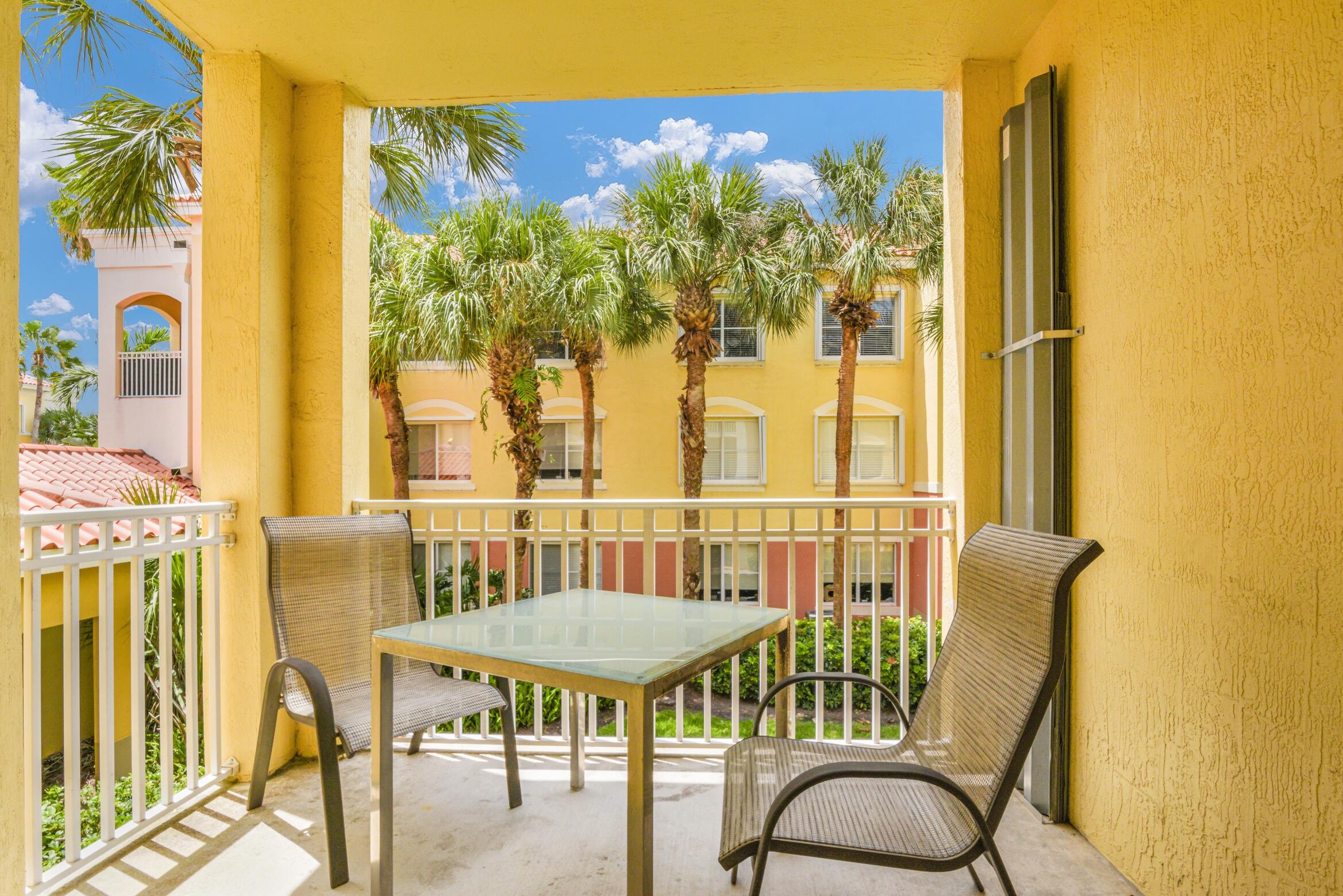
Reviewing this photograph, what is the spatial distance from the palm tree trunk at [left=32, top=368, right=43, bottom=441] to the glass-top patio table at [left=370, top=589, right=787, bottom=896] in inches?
1304

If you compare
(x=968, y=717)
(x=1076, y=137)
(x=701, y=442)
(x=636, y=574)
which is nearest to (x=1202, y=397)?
(x=968, y=717)

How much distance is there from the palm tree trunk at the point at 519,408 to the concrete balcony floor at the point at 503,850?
259 inches

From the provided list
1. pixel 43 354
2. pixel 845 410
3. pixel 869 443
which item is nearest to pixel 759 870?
pixel 845 410

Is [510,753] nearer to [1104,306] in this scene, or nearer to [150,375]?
[1104,306]

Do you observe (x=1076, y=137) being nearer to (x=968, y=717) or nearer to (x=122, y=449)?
(x=968, y=717)

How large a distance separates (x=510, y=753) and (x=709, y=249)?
28.9ft

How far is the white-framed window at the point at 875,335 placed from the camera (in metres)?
13.3

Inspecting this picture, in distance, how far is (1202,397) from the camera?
1812mm

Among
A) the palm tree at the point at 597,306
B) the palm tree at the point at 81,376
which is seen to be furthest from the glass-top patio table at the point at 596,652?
the palm tree at the point at 81,376

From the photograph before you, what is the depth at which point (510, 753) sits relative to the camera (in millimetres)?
2617

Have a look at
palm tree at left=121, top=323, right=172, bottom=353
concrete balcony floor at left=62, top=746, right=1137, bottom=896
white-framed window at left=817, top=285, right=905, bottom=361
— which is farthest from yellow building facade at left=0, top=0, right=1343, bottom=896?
palm tree at left=121, top=323, right=172, bottom=353

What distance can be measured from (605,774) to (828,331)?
11741 mm

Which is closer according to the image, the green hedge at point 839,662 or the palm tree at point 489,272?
the green hedge at point 839,662

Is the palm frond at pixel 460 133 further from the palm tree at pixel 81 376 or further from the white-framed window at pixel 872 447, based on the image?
the palm tree at pixel 81 376
